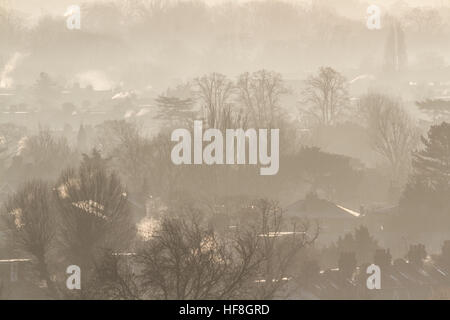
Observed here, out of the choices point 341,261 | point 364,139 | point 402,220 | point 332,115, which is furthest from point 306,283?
point 332,115

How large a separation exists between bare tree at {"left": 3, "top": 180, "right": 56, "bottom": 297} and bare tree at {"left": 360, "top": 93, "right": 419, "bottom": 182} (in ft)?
128

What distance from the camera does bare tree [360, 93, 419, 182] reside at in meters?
100

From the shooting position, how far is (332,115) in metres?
130

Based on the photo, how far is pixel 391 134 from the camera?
359 ft

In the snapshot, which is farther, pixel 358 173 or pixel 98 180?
pixel 358 173

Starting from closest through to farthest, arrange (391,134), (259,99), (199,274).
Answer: (199,274) → (391,134) → (259,99)

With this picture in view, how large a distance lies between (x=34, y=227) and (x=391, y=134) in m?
58.6

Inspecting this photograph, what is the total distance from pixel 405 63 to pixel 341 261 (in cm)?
Result: 13761

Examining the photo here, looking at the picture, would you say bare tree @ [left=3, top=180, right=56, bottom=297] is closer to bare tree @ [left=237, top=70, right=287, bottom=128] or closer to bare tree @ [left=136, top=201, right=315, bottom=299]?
bare tree @ [left=136, top=201, right=315, bottom=299]

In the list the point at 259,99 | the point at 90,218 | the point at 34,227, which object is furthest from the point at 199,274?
the point at 259,99

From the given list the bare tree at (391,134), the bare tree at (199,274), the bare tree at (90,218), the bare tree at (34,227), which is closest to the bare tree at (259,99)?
the bare tree at (391,134)

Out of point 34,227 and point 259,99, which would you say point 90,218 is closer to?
point 34,227

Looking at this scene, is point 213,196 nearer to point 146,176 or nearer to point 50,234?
point 146,176
